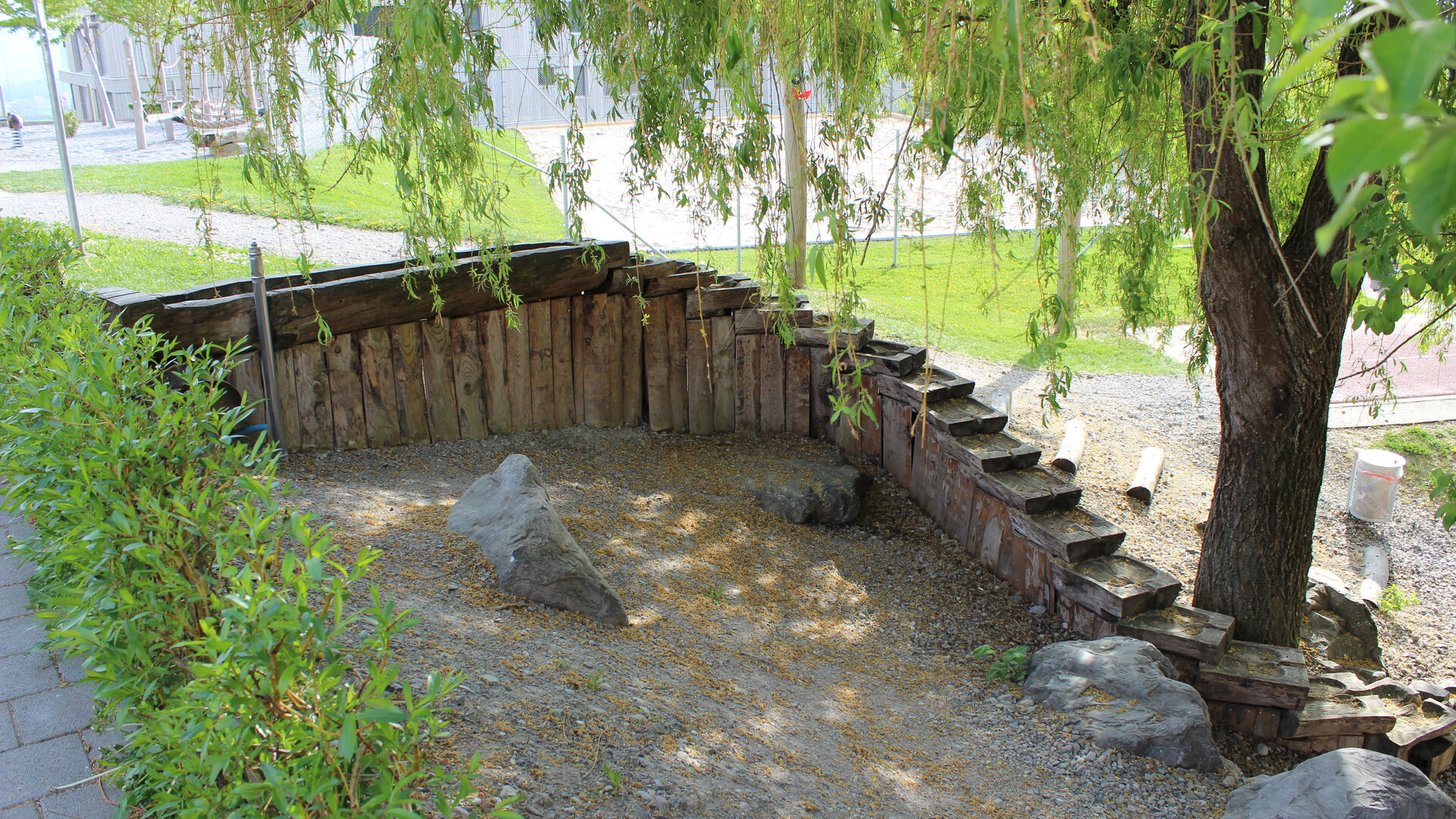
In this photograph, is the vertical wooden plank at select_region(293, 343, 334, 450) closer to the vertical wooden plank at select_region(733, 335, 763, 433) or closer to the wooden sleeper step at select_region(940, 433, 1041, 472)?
the vertical wooden plank at select_region(733, 335, 763, 433)

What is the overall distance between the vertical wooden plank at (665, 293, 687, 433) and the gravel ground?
52 cm

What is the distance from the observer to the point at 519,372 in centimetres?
580

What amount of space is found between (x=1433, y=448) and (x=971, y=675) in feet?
19.6

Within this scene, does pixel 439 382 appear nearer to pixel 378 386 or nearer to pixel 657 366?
pixel 378 386

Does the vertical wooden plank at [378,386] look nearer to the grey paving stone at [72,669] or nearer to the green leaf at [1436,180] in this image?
the grey paving stone at [72,669]

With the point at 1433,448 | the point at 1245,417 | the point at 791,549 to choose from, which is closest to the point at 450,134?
the point at 791,549

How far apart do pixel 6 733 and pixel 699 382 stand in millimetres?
4364

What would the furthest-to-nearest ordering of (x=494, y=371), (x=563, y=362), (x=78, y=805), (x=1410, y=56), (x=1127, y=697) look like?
(x=563, y=362), (x=494, y=371), (x=1127, y=697), (x=78, y=805), (x=1410, y=56)

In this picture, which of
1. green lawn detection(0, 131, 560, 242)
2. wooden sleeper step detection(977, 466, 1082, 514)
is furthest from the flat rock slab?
green lawn detection(0, 131, 560, 242)

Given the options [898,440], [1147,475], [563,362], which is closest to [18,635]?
[563,362]

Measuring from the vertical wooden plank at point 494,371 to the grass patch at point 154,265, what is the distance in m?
2.49

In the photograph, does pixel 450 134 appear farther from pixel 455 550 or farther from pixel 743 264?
pixel 743 264

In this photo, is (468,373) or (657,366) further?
(657,366)

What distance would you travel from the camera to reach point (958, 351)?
31.5 feet
